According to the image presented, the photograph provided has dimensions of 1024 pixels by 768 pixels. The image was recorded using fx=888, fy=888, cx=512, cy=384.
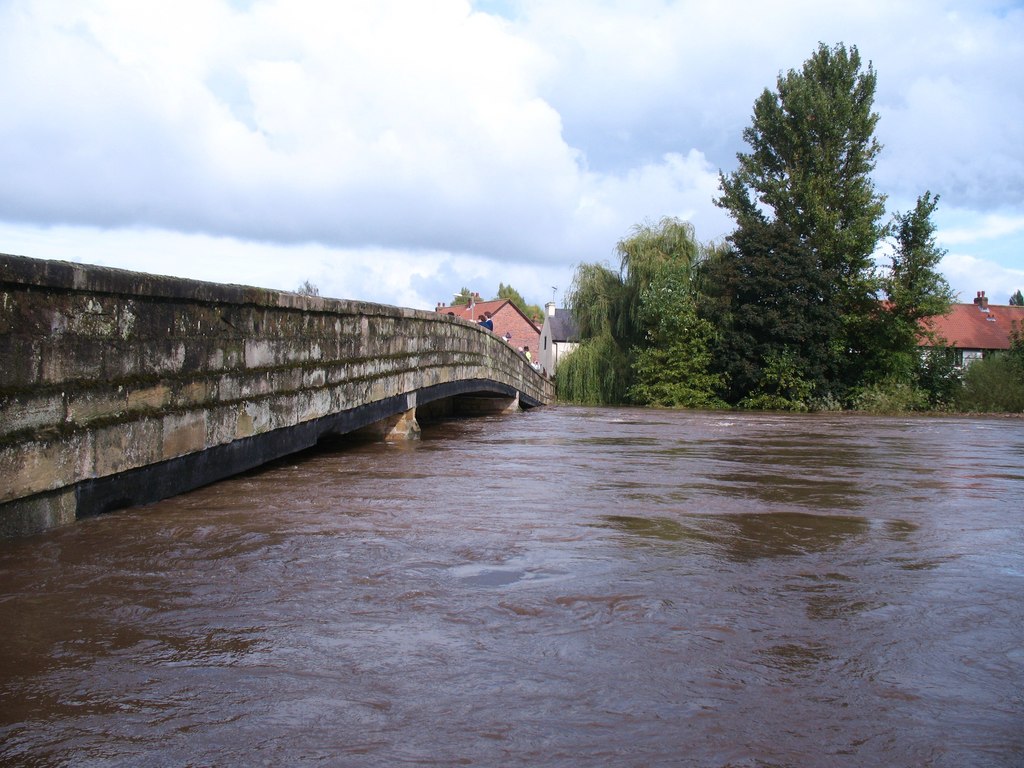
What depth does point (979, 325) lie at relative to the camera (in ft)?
150

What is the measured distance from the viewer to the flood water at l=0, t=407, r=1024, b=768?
2.14 meters

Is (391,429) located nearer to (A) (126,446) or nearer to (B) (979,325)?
(A) (126,446)

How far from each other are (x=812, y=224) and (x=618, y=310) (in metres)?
6.23

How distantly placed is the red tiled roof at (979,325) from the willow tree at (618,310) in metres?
22.2

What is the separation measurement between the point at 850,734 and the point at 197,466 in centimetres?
432

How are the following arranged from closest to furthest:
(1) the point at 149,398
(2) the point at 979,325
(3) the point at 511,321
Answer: (1) the point at 149,398, (2) the point at 979,325, (3) the point at 511,321

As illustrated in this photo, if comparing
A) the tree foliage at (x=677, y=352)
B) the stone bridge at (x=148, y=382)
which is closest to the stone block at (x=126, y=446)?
the stone bridge at (x=148, y=382)

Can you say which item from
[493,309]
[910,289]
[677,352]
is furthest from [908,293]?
[493,309]

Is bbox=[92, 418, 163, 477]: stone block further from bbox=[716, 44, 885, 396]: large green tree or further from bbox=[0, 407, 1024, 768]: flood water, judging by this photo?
bbox=[716, 44, 885, 396]: large green tree

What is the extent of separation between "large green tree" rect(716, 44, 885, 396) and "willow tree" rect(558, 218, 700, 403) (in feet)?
6.91

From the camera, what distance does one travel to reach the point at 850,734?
2.19 metres

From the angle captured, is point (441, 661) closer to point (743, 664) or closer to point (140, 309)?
point (743, 664)

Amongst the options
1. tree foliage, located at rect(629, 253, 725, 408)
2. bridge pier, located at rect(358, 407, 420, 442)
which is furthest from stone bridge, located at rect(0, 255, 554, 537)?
tree foliage, located at rect(629, 253, 725, 408)

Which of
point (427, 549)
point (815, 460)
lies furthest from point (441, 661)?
point (815, 460)
